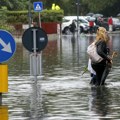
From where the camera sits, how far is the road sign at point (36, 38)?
48.2ft

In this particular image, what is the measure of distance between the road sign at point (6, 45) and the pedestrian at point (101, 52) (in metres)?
4.17

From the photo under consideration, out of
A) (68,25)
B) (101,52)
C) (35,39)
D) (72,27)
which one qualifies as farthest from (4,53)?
(68,25)

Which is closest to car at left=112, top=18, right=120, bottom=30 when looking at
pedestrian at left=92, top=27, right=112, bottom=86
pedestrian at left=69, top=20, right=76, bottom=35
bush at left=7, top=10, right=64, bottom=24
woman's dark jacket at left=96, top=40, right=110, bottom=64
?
pedestrian at left=69, top=20, right=76, bottom=35

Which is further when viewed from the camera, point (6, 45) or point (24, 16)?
point (24, 16)

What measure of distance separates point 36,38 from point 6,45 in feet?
7.16

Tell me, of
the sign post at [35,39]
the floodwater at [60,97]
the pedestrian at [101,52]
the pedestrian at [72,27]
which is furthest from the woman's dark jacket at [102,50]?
the pedestrian at [72,27]

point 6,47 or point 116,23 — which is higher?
point 6,47

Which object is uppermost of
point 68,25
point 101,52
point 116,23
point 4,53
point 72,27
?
point 4,53

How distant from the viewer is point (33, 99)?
1377 centimetres

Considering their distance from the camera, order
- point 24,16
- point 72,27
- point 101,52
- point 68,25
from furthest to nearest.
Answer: point 68,25, point 72,27, point 24,16, point 101,52

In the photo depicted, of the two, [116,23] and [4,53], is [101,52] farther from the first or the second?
[116,23]

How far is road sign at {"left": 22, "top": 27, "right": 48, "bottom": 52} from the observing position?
1470cm

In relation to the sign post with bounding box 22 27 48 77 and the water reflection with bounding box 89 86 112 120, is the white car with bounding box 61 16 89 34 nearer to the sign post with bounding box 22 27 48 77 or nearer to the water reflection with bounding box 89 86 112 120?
the water reflection with bounding box 89 86 112 120

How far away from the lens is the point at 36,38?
1471 centimetres
